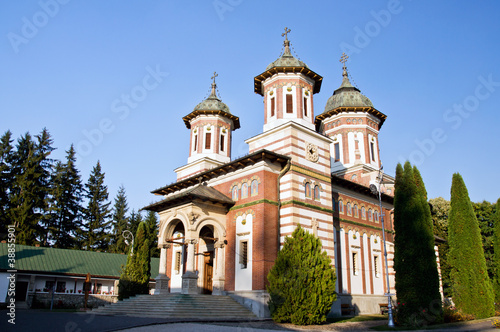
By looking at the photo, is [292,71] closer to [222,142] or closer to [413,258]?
[222,142]

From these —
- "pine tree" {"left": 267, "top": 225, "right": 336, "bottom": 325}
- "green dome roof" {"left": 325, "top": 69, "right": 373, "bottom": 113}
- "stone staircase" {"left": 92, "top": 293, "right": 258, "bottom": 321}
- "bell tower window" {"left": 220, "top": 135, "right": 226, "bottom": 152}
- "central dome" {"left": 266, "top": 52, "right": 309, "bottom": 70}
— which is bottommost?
"stone staircase" {"left": 92, "top": 293, "right": 258, "bottom": 321}

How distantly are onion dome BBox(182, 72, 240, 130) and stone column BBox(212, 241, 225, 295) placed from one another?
1100cm

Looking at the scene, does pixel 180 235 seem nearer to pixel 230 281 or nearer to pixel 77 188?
pixel 230 281

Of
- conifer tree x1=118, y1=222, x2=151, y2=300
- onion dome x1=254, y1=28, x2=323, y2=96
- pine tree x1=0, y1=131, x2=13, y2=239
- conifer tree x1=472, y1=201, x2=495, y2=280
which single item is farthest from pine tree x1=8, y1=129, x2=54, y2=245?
conifer tree x1=472, y1=201, x2=495, y2=280

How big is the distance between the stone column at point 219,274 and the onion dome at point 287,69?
10.5 metres

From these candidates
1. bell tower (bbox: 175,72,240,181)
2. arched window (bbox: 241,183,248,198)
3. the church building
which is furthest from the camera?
bell tower (bbox: 175,72,240,181)

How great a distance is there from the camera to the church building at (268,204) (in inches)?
778

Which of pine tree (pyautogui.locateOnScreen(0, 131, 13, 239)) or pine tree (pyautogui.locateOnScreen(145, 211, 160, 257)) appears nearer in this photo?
pine tree (pyautogui.locateOnScreen(0, 131, 13, 239))

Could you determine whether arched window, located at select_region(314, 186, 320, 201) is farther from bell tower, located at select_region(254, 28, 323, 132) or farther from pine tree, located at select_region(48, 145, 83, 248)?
pine tree, located at select_region(48, 145, 83, 248)

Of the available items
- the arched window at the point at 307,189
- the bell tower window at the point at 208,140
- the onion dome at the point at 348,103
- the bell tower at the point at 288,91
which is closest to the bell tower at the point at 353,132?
the onion dome at the point at 348,103

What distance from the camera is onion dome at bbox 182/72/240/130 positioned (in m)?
28.4

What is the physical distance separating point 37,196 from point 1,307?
17.9 meters

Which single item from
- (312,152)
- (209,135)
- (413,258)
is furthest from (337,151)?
(413,258)

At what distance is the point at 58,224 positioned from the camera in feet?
→ 147
